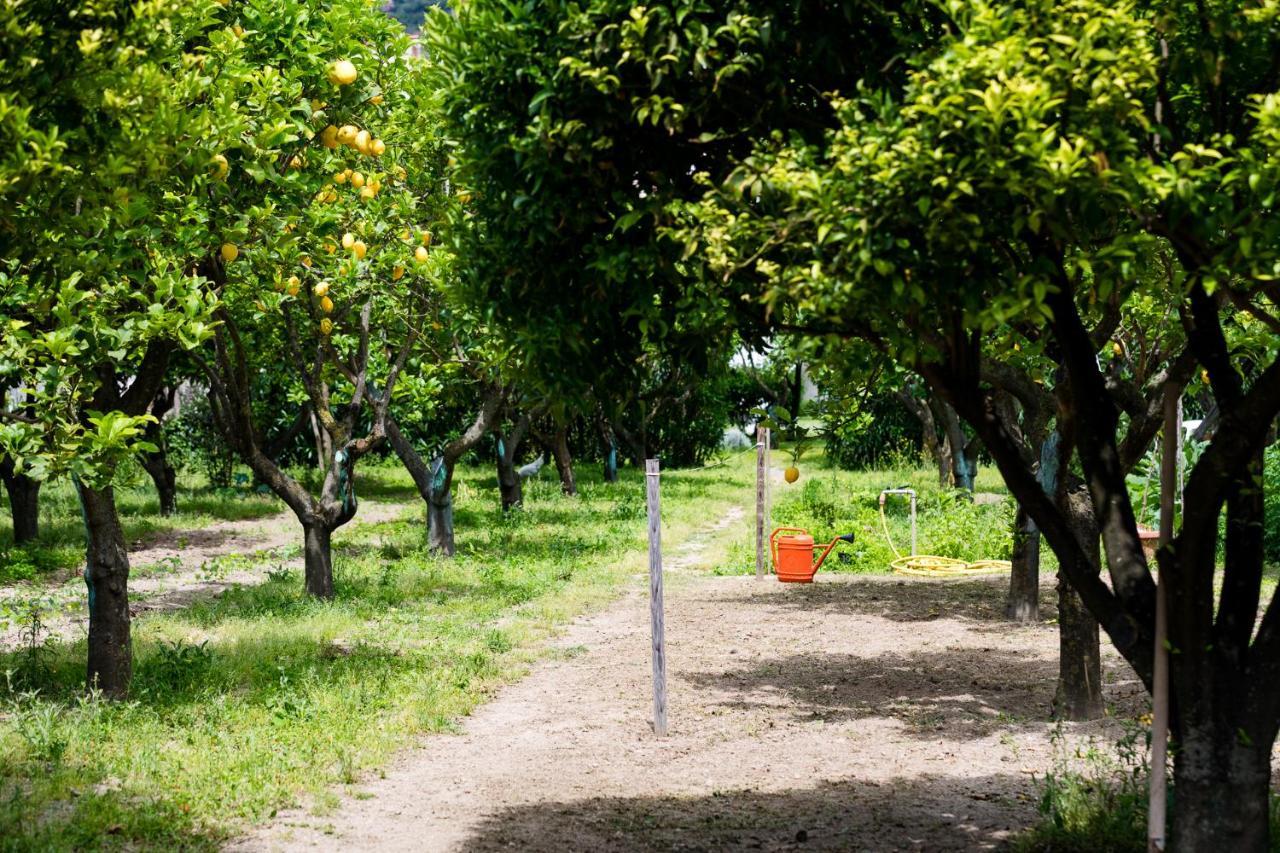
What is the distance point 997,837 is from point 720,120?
3807 mm

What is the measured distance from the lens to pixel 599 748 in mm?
8516

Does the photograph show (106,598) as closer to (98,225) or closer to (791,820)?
(98,225)

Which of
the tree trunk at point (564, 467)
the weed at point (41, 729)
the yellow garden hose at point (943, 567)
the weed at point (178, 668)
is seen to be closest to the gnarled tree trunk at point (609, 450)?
the tree trunk at point (564, 467)

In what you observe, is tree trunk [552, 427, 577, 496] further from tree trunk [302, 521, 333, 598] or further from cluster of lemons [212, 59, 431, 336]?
cluster of lemons [212, 59, 431, 336]

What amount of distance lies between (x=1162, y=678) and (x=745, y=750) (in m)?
3.79

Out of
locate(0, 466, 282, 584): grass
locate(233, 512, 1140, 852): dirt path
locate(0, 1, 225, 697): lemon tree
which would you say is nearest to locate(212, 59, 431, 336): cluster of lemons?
locate(0, 1, 225, 697): lemon tree

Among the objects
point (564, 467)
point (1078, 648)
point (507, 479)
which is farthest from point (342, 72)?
point (564, 467)

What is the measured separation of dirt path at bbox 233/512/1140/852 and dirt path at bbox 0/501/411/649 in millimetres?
4517

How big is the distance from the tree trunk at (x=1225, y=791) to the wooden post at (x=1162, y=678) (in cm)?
11

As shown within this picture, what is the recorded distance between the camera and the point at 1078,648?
28.1 feet

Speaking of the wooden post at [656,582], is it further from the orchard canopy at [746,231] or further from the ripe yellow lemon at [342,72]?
the ripe yellow lemon at [342,72]

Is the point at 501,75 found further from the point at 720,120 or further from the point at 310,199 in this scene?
the point at 310,199

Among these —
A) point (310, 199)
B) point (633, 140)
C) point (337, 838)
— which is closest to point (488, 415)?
point (310, 199)

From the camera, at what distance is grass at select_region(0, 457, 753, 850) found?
677 centimetres
